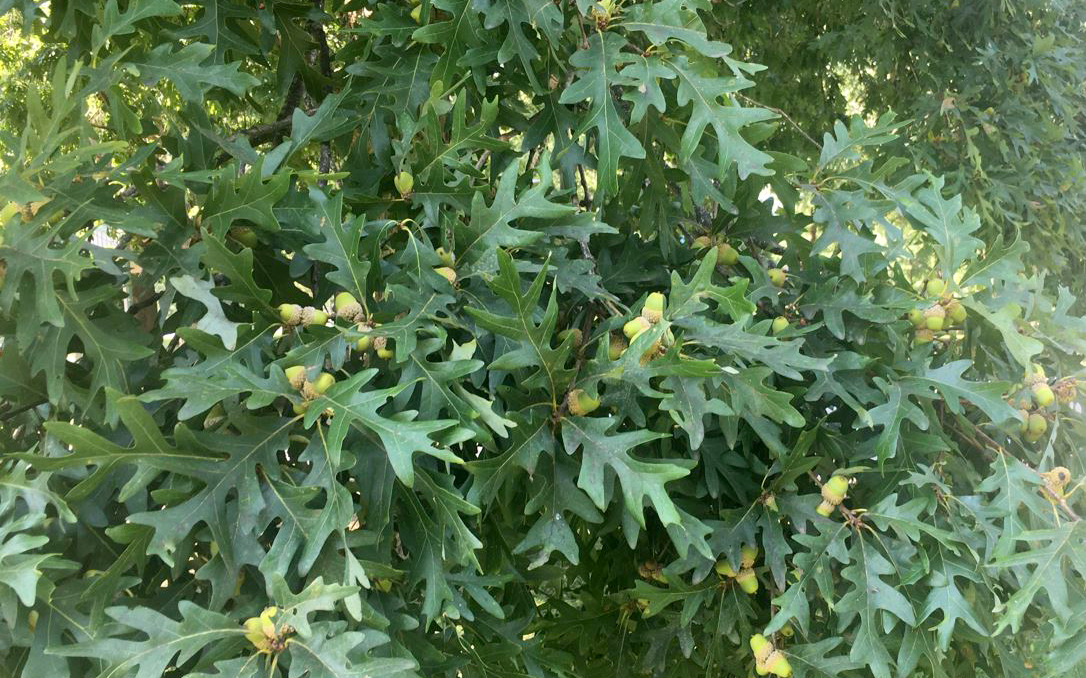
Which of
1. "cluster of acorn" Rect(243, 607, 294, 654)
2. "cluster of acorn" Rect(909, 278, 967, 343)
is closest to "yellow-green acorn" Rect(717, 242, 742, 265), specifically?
"cluster of acorn" Rect(909, 278, 967, 343)

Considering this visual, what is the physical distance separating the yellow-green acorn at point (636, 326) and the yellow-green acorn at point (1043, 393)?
2.21ft

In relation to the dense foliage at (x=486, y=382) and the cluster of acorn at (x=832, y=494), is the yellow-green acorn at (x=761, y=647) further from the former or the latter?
the cluster of acorn at (x=832, y=494)

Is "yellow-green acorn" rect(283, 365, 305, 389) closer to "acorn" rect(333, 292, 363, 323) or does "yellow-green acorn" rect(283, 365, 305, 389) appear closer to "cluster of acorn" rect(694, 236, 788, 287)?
"acorn" rect(333, 292, 363, 323)

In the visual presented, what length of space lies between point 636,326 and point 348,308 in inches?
15.1

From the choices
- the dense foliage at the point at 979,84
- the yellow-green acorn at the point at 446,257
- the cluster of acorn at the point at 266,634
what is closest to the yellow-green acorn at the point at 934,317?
the yellow-green acorn at the point at 446,257

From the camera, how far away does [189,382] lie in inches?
41.0

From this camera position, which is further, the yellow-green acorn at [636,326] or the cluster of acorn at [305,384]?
the yellow-green acorn at [636,326]

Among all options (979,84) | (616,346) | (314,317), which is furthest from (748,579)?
(979,84)

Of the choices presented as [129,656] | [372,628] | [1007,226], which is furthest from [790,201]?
[1007,226]

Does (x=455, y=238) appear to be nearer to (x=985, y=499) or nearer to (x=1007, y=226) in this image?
(x=985, y=499)

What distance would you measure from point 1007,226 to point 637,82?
239 cm

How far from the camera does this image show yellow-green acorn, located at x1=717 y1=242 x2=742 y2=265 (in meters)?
1.58

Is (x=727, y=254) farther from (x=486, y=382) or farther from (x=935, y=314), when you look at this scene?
(x=486, y=382)

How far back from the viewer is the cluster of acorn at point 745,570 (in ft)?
4.80
